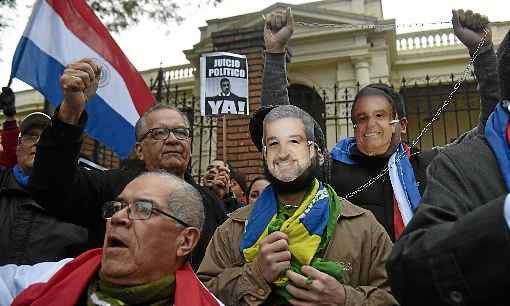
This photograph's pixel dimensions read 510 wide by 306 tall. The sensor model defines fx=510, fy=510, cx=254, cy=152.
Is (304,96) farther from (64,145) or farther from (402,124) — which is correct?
(64,145)

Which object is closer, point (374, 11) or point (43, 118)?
point (43, 118)

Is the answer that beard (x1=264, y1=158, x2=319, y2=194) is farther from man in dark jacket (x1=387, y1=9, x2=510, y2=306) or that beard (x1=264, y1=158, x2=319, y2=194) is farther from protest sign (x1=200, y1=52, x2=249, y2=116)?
protest sign (x1=200, y1=52, x2=249, y2=116)

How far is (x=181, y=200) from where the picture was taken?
2.14 m

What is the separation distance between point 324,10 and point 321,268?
44.2 ft

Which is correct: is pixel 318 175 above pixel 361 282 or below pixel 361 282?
above

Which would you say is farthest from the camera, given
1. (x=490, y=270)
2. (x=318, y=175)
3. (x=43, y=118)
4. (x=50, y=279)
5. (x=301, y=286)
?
(x=43, y=118)

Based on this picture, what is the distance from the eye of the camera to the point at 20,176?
3070 mm

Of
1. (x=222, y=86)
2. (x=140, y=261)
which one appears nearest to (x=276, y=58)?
(x=140, y=261)

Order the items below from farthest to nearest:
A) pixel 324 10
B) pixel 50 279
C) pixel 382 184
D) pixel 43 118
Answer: pixel 324 10 → pixel 43 118 → pixel 382 184 → pixel 50 279

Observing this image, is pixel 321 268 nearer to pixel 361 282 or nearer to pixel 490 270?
pixel 361 282

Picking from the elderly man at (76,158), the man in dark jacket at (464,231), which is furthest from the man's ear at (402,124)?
the man in dark jacket at (464,231)

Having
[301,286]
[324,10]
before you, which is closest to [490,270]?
[301,286]

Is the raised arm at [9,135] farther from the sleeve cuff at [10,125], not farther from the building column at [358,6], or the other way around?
the building column at [358,6]

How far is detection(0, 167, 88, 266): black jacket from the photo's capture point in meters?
2.76
